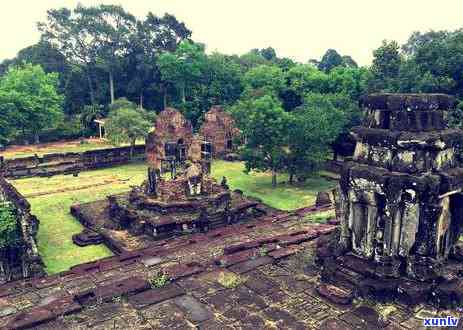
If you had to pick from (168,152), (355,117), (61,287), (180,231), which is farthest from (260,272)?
(355,117)

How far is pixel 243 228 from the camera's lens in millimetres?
20312

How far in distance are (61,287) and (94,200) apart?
14.5 m

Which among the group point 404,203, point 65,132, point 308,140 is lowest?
point 404,203

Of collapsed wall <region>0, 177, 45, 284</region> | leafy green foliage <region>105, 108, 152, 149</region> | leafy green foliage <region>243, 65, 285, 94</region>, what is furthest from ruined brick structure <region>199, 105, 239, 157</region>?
collapsed wall <region>0, 177, 45, 284</region>

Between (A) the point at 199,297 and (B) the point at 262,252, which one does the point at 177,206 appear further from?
(A) the point at 199,297

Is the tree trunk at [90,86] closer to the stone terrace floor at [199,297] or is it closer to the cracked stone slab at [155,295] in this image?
the stone terrace floor at [199,297]

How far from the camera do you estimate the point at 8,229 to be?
52.6 feet

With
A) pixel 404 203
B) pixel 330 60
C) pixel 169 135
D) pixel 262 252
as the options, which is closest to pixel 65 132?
pixel 169 135

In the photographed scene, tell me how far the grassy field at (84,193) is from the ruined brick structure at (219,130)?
3.01 m

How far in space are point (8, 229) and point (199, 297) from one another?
8.61 m

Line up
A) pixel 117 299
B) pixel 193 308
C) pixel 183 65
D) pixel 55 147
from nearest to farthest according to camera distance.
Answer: pixel 193 308
pixel 117 299
pixel 55 147
pixel 183 65

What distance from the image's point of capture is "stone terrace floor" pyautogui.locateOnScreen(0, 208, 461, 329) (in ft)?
36.2

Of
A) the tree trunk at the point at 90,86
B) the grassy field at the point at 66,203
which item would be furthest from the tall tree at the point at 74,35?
the grassy field at the point at 66,203

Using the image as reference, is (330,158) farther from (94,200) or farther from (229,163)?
(94,200)
